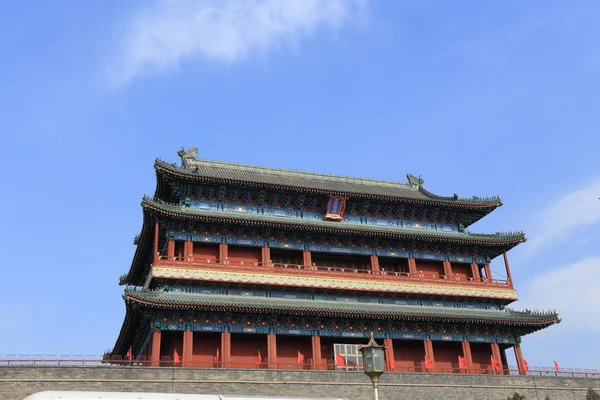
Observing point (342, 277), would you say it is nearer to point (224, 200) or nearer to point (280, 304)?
point (280, 304)

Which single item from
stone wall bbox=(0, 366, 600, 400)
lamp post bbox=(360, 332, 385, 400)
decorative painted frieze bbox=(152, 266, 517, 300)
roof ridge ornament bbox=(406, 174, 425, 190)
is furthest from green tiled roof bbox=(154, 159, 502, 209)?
lamp post bbox=(360, 332, 385, 400)

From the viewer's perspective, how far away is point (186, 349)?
33312 millimetres

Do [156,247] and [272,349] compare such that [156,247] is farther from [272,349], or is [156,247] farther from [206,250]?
[272,349]

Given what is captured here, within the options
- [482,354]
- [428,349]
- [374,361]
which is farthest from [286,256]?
[374,361]

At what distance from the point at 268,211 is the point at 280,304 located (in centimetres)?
701

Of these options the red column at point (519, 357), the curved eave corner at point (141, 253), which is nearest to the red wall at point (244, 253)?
the curved eave corner at point (141, 253)

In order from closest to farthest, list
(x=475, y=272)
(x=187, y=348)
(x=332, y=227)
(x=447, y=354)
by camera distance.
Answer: (x=187, y=348)
(x=332, y=227)
(x=447, y=354)
(x=475, y=272)

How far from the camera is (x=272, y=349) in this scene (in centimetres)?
3469

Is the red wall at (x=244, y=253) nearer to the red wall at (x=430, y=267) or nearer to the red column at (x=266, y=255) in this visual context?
the red column at (x=266, y=255)

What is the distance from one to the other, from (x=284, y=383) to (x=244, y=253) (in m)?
9.70

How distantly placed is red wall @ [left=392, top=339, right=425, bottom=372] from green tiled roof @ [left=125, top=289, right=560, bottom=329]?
2177 mm

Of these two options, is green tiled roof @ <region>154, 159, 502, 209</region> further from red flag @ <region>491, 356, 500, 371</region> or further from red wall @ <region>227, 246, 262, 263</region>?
red flag @ <region>491, 356, 500, 371</region>

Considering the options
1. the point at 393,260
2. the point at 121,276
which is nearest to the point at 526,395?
the point at 393,260

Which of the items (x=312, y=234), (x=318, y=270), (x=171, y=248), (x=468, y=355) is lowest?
(x=468, y=355)
